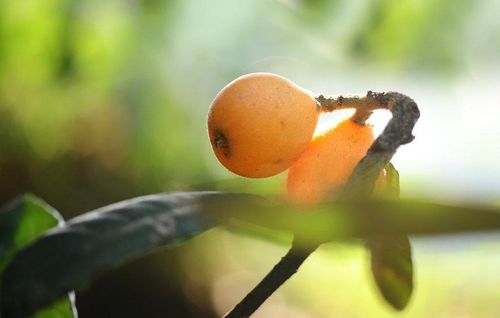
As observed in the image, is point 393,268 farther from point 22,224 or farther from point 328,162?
point 22,224

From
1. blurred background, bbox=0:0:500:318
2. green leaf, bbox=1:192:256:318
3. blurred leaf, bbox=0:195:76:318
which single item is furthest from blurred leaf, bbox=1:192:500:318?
blurred background, bbox=0:0:500:318

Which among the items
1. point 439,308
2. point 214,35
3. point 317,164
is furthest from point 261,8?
point 317,164

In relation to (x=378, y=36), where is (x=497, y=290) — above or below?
below

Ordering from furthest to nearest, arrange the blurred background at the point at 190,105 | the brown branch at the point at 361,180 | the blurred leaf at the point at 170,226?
the blurred background at the point at 190,105 < the brown branch at the point at 361,180 < the blurred leaf at the point at 170,226

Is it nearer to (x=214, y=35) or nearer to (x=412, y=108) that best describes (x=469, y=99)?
(x=214, y=35)

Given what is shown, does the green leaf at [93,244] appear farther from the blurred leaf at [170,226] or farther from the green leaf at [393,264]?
the green leaf at [393,264]

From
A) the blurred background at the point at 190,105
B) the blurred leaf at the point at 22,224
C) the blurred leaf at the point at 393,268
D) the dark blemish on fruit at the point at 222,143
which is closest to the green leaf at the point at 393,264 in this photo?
the blurred leaf at the point at 393,268
